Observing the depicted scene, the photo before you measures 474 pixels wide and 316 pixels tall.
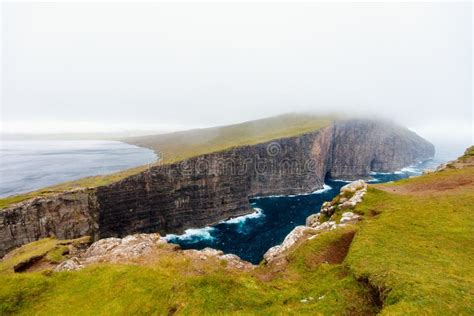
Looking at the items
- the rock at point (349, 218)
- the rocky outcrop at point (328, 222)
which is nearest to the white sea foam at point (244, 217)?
the rocky outcrop at point (328, 222)

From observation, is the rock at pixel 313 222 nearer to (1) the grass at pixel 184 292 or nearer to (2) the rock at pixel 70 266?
(1) the grass at pixel 184 292

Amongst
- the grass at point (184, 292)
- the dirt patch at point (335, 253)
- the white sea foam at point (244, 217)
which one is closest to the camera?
the grass at point (184, 292)

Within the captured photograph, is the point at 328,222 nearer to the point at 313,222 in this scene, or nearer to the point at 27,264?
the point at 313,222

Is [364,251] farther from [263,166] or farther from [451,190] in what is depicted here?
[263,166]

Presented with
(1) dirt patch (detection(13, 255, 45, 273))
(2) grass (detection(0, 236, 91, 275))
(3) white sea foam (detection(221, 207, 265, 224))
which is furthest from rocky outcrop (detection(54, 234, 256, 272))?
(3) white sea foam (detection(221, 207, 265, 224))

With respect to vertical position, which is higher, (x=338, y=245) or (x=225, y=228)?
(x=338, y=245)

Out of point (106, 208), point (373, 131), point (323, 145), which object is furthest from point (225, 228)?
point (373, 131)
